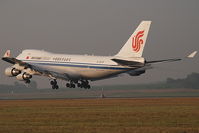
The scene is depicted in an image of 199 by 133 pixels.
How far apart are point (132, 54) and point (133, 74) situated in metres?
7.70

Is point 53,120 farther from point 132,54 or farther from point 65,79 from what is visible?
point 65,79

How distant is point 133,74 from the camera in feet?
247

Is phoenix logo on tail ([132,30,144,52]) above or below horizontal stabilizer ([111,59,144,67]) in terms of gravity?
above

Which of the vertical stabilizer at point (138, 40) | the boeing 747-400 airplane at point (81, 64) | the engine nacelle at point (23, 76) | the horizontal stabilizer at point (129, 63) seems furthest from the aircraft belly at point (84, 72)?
the vertical stabilizer at point (138, 40)

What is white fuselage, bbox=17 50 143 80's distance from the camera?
234 ft

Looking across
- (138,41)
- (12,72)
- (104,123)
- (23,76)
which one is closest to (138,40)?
(138,41)

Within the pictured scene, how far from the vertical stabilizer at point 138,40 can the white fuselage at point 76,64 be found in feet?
7.96

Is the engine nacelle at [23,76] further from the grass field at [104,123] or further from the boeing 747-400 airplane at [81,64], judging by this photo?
the grass field at [104,123]

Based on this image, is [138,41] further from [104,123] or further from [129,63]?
[104,123]

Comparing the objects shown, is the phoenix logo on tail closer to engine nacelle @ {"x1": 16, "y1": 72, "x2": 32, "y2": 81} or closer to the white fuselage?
the white fuselage

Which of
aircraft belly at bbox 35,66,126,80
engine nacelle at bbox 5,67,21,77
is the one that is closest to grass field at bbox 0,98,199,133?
aircraft belly at bbox 35,66,126,80

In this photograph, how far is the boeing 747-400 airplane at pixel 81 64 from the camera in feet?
222

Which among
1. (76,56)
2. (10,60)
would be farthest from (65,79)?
(10,60)

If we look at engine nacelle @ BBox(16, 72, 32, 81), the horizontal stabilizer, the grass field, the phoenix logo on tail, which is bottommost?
the grass field
